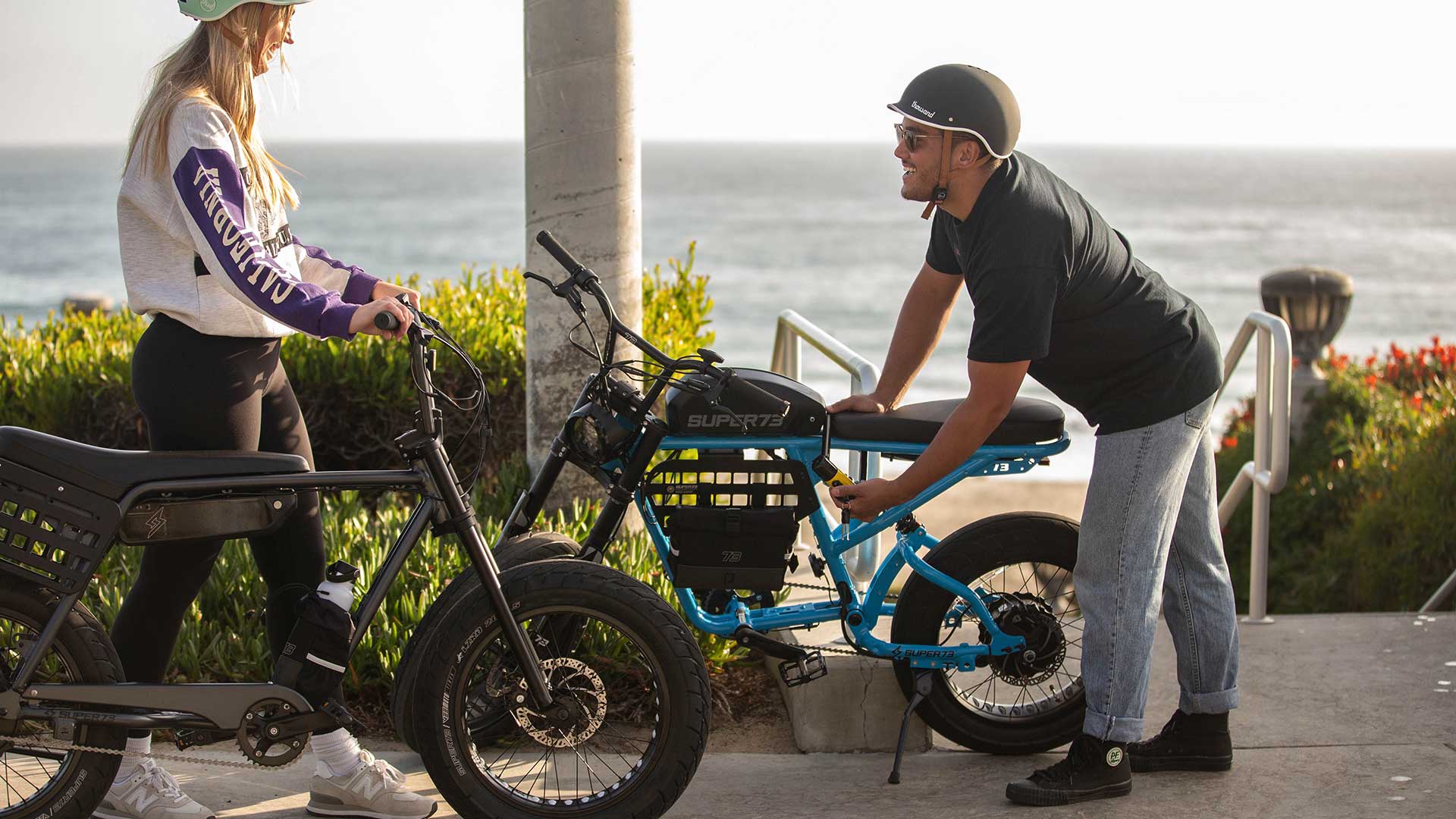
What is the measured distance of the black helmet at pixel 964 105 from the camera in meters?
3.32

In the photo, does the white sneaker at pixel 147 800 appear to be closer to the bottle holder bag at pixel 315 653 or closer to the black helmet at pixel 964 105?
the bottle holder bag at pixel 315 653

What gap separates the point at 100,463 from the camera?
3088 millimetres

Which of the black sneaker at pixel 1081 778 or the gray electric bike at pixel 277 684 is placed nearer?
the gray electric bike at pixel 277 684

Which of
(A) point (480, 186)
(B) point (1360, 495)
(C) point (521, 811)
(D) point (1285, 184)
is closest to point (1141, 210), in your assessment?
(D) point (1285, 184)

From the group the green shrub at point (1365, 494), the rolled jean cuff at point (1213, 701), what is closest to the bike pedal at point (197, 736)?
the rolled jean cuff at point (1213, 701)

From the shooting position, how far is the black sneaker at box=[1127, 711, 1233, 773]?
385 cm

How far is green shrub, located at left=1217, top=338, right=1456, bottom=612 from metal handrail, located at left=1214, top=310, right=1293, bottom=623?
1.71m

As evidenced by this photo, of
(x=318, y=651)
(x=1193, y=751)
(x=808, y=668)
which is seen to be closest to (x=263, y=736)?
(x=318, y=651)

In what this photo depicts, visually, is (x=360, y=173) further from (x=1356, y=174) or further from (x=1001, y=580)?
(x=1001, y=580)

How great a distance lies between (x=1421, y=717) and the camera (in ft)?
14.0

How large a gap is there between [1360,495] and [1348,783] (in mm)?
4655

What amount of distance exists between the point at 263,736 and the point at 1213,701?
2459 mm

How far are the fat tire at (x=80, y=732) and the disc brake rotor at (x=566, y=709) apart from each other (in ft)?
2.98

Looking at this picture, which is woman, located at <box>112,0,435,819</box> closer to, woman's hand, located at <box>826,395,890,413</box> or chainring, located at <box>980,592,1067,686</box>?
woman's hand, located at <box>826,395,890,413</box>
